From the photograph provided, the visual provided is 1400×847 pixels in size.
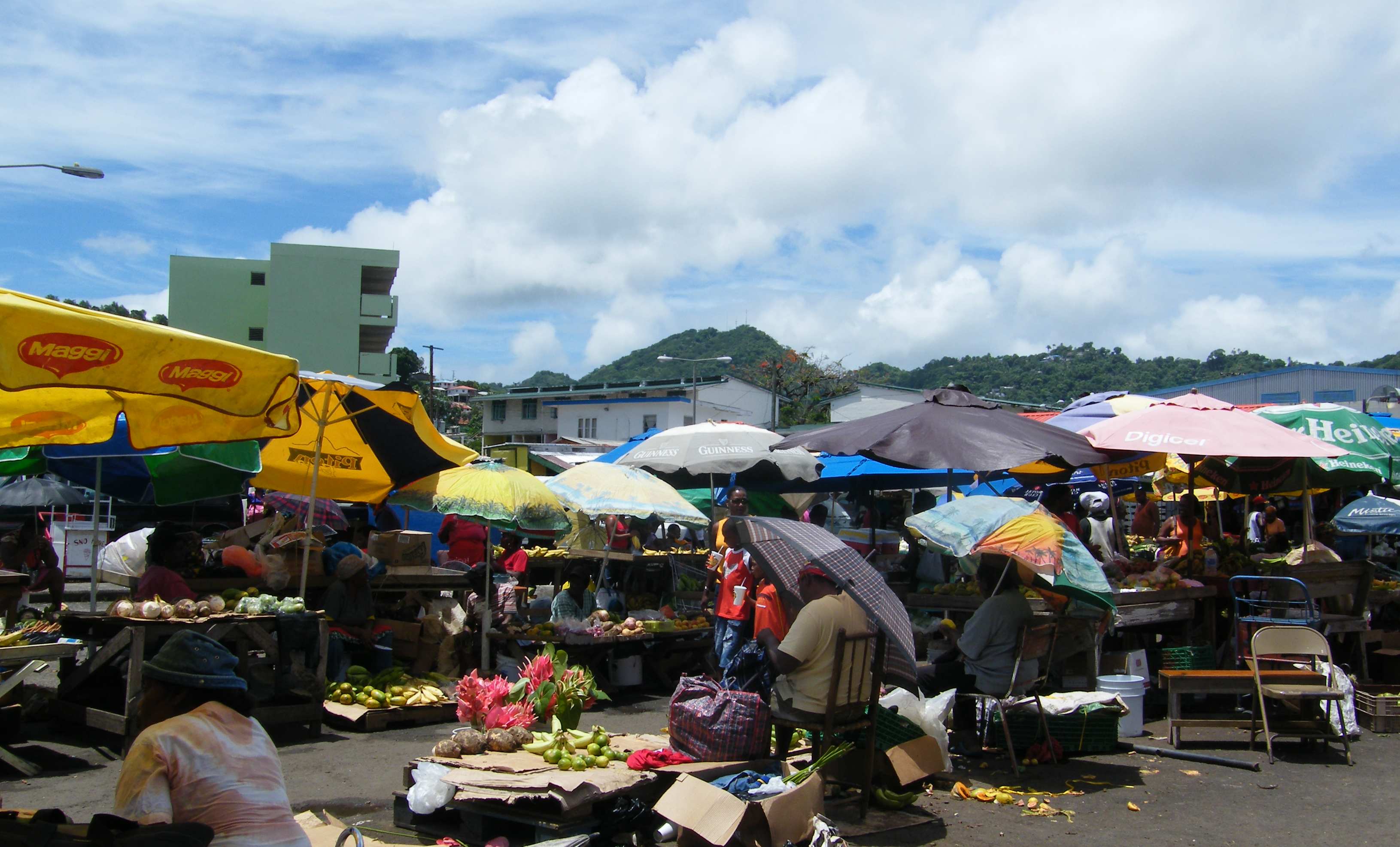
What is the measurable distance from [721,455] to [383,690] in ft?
15.7

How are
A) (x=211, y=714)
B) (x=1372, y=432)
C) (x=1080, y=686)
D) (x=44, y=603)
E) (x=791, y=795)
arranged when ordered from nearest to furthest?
(x=211, y=714)
(x=791, y=795)
(x=1080, y=686)
(x=1372, y=432)
(x=44, y=603)

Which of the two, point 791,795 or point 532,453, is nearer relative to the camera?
point 791,795

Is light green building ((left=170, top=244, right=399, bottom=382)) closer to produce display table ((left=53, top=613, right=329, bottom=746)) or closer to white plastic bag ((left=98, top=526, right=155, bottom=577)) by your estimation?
white plastic bag ((left=98, top=526, right=155, bottom=577))

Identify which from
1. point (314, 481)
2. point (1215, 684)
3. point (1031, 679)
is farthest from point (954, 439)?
point (314, 481)

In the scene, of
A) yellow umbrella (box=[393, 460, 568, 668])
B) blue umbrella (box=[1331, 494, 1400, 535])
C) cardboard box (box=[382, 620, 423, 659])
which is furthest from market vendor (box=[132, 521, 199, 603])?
blue umbrella (box=[1331, 494, 1400, 535])

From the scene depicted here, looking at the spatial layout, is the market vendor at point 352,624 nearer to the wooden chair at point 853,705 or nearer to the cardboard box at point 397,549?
the cardboard box at point 397,549

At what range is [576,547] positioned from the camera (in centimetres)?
1585

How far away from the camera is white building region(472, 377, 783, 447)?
183ft

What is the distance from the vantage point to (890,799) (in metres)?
6.57

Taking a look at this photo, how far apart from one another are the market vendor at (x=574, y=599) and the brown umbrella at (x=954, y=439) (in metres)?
2.87

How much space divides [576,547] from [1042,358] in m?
94.2

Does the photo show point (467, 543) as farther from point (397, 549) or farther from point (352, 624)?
point (352, 624)

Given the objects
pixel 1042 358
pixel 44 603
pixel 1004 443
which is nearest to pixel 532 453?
pixel 44 603

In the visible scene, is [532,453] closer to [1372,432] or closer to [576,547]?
[576,547]
